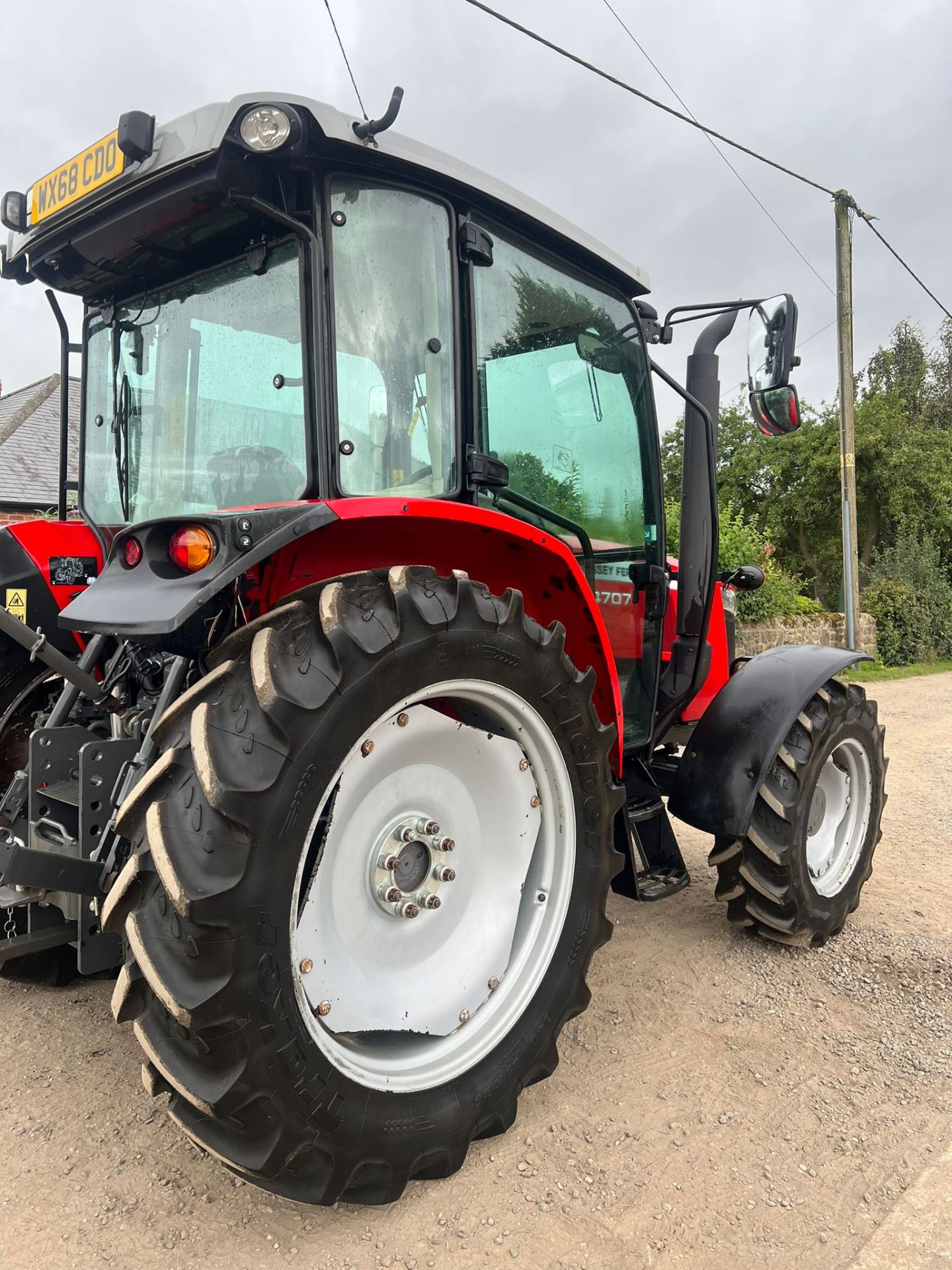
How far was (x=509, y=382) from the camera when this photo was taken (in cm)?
253

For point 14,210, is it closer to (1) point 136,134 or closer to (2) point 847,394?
(1) point 136,134

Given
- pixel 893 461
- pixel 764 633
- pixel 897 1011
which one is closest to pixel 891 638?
pixel 764 633

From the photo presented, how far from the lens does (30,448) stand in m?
17.0

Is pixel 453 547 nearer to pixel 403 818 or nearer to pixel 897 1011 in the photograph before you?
pixel 403 818

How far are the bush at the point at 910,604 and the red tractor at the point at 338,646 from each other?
1278 cm

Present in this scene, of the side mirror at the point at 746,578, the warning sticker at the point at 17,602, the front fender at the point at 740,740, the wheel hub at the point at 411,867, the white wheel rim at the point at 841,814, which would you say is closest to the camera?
the wheel hub at the point at 411,867

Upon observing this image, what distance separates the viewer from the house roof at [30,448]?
14.8 metres

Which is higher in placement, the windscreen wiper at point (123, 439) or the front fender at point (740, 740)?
the windscreen wiper at point (123, 439)

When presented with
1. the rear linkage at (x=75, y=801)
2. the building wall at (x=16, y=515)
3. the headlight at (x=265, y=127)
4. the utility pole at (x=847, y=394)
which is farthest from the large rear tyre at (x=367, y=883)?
the building wall at (x=16, y=515)

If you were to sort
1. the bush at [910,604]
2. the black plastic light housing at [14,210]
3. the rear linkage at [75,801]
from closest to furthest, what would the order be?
the rear linkage at [75,801]
the black plastic light housing at [14,210]
the bush at [910,604]

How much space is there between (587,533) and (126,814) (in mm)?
1712

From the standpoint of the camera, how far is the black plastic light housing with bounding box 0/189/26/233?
233 cm

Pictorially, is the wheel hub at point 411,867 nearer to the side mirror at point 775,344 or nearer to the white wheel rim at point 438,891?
the white wheel rim at point 438,891

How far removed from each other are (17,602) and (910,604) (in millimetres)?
14907
